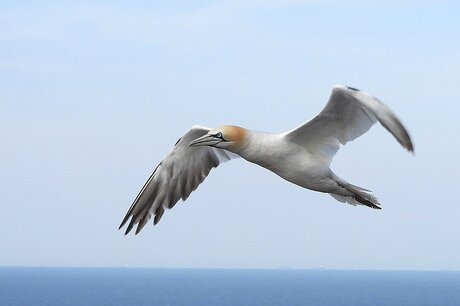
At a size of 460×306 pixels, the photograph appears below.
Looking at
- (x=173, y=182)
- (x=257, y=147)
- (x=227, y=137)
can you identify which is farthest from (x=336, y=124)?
(x=173, y=182)

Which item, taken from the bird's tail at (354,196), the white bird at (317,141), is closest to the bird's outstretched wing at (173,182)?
the white bird at (317,141)

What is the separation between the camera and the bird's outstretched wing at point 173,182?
60.8 feet

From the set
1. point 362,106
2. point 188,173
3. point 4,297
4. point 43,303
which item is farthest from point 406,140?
point 4,297

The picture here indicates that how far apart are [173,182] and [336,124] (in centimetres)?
410

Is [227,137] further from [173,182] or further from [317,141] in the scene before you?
[173,182]

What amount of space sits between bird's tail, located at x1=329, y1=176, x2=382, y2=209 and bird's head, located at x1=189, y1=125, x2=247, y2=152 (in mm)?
1785

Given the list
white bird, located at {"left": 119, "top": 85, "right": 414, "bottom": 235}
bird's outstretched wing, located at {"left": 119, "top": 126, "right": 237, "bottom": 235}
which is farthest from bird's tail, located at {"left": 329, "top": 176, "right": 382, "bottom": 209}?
bird's outstretched wing, located at {"left": 119, "top": 126, "right": 237, "bottom": 235}

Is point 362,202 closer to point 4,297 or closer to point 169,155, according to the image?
point 169,155

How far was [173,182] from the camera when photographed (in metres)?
18.6

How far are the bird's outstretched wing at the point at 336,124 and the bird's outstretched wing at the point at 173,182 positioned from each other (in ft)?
9.68

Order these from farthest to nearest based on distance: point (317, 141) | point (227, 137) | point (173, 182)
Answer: point (173, 182) → point (317, 141) → point (227, 137)

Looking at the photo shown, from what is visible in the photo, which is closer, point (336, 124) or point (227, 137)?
point (227, 137)

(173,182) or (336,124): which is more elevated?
(336,124)

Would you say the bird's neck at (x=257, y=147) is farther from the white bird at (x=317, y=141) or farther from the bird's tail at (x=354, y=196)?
the bird's tail at (x=354, y=196)
